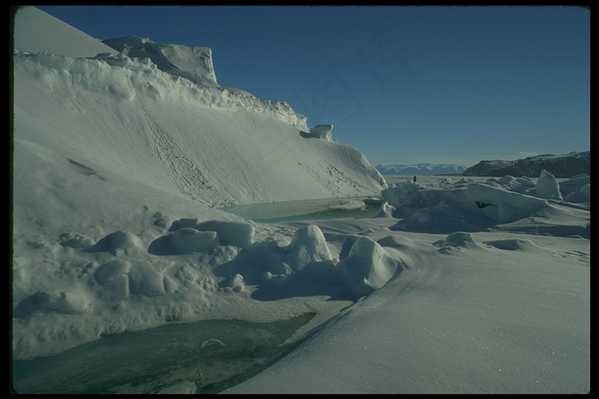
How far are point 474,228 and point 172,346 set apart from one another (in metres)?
7.49

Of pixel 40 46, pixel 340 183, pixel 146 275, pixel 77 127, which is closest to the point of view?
pixel 146 275

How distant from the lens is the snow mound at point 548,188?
1065cm

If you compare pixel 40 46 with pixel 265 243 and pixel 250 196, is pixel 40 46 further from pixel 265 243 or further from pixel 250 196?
pixel 265 243

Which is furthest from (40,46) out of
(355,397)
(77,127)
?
(355,397)

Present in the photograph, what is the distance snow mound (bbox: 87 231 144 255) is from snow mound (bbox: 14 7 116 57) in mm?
19090

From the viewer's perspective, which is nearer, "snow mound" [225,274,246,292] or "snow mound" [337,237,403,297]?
"snow mound" [225,274,246,292]

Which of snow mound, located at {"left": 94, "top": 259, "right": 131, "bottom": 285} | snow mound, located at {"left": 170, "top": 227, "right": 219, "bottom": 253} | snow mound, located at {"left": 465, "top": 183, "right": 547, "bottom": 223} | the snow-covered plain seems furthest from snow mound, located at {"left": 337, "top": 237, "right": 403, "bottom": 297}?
snow mound, located at {"left": 465, "top": 183, "right": 547, "bottom": 223}

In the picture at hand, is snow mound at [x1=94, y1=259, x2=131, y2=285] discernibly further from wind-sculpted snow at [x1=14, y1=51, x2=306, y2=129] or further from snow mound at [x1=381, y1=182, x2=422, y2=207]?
wind-sculpted snow at [x1=14, y1=51, x2=306, y2=129]

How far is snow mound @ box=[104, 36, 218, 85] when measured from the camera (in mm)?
33188

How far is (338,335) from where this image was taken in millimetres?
2467

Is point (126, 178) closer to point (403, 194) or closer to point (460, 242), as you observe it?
point (460, 242)

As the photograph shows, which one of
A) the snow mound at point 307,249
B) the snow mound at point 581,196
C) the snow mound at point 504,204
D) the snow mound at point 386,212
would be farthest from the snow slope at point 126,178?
the snow mound at point 581,196

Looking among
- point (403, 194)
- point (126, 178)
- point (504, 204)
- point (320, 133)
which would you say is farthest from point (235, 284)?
point (320, 133)

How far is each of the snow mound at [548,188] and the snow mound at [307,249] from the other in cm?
959
